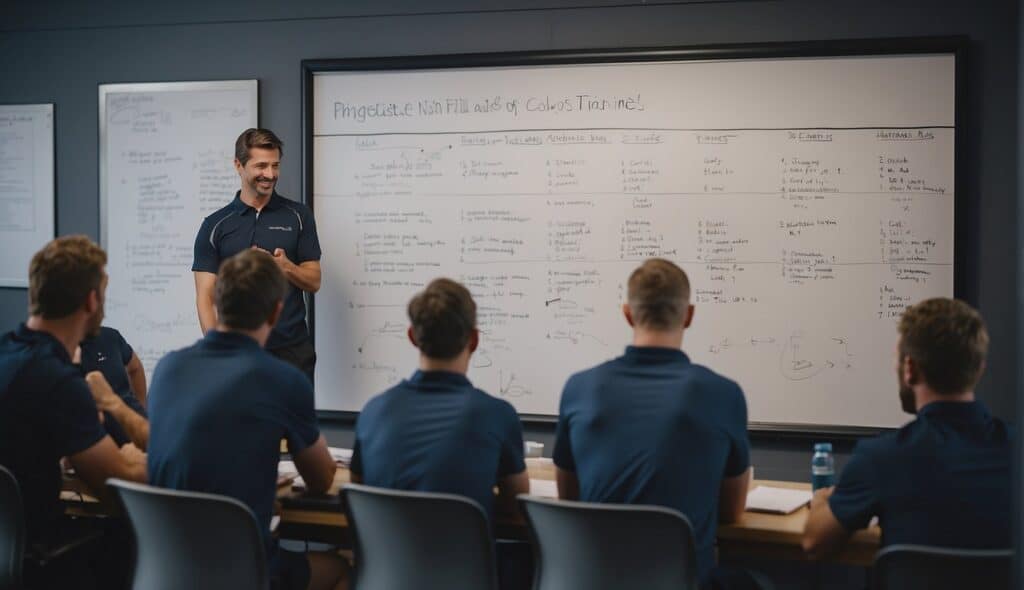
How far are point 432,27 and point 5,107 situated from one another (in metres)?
2.23

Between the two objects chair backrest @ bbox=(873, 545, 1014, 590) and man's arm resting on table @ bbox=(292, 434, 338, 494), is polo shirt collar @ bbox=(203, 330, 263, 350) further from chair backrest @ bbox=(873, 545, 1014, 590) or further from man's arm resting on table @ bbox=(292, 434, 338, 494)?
chair backrest @ bbox=(873, 545, 1014, 590)

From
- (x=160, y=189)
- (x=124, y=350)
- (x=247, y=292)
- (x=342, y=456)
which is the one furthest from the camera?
(x=160, y=189)

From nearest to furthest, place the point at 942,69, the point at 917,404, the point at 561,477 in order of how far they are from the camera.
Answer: the point at 917,404, the point at 561,477, the point at 942,69

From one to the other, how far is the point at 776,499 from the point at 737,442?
34 centimetres

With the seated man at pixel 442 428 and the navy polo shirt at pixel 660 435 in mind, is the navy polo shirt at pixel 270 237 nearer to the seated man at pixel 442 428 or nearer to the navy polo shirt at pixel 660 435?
the seated man at pixel 442 428

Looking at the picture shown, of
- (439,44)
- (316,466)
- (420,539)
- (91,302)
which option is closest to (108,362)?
(91,302)

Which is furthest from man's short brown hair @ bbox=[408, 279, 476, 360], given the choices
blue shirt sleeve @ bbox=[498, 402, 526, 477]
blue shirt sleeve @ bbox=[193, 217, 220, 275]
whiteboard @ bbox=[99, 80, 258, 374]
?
whiteboard @ bbox=[99, 80, 258, 374]

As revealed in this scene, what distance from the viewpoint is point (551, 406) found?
4484 millimetres

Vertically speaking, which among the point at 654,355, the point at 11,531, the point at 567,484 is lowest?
the point at 11,531

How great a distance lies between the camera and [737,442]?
7.77ft

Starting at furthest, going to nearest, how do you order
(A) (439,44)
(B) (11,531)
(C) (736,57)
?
(A) (439,44)
(C) (736,57)
(B) (11,531)

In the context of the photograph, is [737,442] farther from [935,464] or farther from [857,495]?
[935,464]

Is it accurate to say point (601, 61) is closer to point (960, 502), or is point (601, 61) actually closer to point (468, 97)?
point (468, 97)

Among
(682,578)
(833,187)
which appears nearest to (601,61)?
(833,187)
